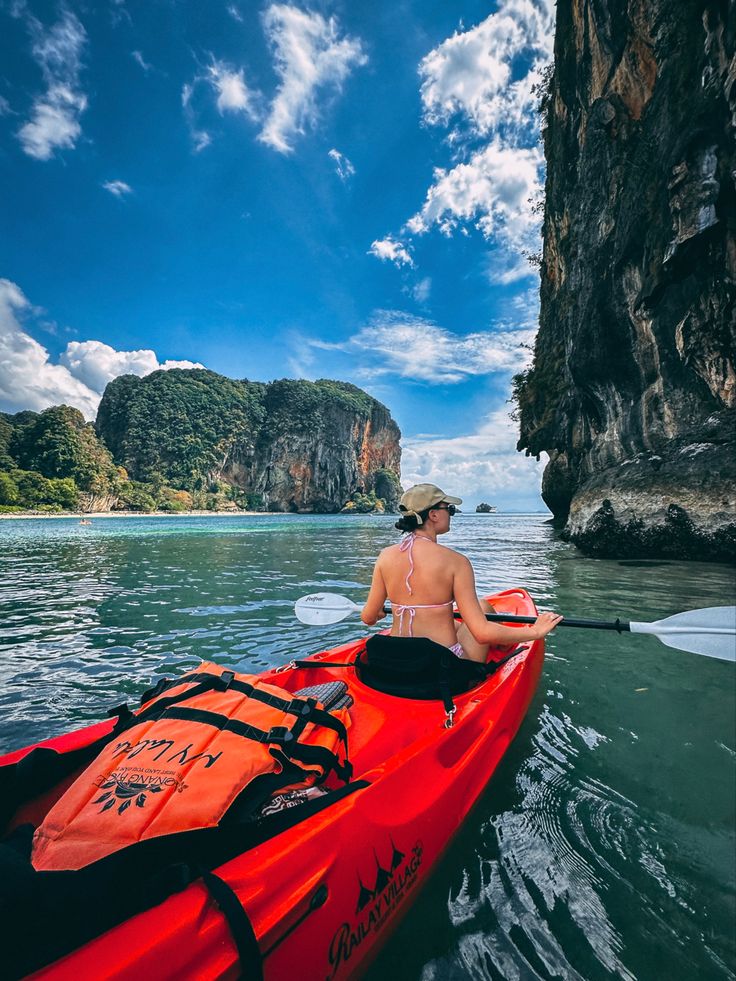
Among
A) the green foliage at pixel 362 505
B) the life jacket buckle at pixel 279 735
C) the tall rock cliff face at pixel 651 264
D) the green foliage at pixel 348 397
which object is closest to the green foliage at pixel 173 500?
the green foliage at pixel 362 505

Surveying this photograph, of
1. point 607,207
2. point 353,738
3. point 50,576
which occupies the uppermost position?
point 607,207

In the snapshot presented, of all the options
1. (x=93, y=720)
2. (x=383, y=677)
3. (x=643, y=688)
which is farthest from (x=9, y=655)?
(x=643, y=688)

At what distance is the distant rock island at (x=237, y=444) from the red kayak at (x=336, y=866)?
82251 millimetres

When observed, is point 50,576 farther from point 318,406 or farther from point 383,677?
point 318,406

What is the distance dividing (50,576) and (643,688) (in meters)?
11.8

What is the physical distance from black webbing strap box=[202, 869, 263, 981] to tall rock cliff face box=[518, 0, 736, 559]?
1133 centimetres

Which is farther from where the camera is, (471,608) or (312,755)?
(471,608)

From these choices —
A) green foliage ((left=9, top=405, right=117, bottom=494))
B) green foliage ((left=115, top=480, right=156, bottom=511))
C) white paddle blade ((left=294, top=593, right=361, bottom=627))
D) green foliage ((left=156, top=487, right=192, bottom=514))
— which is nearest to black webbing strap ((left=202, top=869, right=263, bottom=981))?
white paddle blade ((left=294, top=593, right=361, bottom=627))

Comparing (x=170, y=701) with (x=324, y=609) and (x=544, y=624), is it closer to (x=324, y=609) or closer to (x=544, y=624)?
(x=544, y=624)

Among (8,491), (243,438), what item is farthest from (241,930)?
(243,438)

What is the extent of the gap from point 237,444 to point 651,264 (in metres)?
103

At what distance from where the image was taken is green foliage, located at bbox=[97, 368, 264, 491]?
95.1 metres

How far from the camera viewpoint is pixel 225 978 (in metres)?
1.07

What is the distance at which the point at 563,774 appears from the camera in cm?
279
